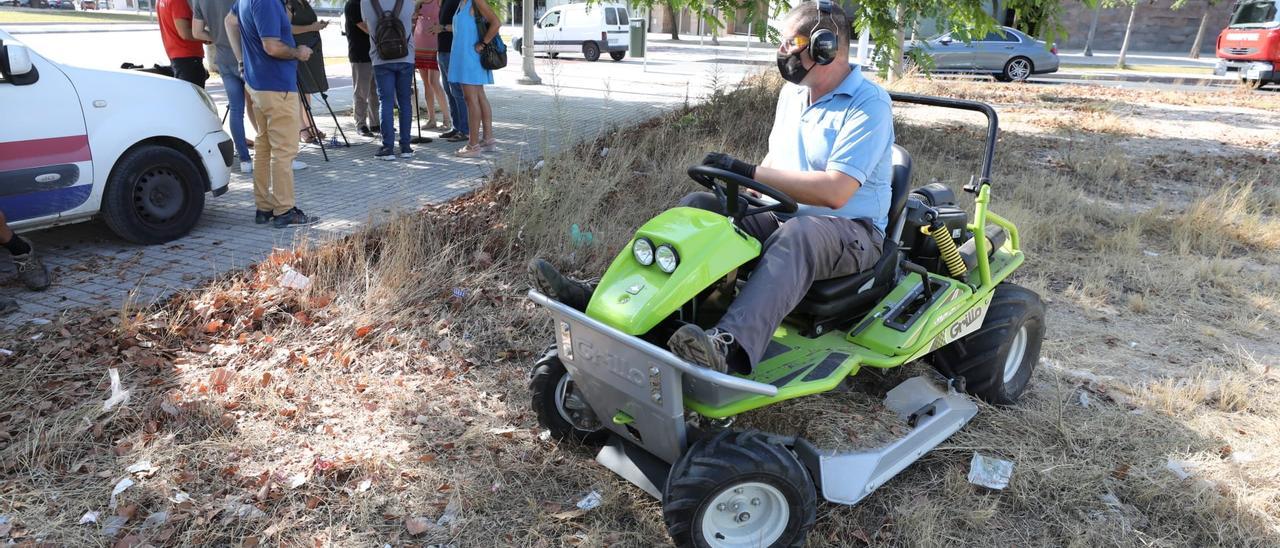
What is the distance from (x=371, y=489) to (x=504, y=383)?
3.18 feet

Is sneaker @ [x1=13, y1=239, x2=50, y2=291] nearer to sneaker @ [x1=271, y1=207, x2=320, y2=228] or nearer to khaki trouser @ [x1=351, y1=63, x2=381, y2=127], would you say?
sneaker @ [x1=271, y1=207, x2=320, y2=228]

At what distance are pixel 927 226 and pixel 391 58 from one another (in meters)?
5.84

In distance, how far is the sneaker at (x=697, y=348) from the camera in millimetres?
2467

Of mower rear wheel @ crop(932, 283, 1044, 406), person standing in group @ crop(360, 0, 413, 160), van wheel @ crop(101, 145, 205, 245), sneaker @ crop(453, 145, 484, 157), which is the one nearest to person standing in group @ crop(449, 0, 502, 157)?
sneaker @ crop(453, 145, 484, 157)

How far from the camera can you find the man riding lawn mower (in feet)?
8.84

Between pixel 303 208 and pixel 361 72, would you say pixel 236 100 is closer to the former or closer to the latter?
pixel 303 208

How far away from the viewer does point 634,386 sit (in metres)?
2.73

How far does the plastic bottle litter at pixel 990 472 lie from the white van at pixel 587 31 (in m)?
22.7

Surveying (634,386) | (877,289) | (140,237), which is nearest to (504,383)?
(634,386)

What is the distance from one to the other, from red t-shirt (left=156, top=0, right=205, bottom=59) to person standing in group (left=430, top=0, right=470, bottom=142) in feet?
7.50

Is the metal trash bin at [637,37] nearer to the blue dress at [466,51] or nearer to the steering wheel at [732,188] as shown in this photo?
the blue dress at [466,51]

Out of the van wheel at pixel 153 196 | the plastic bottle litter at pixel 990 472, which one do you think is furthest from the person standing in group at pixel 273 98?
the plastic bottle litter at pixel 990 472

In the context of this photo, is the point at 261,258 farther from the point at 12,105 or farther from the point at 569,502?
the point at 569,502

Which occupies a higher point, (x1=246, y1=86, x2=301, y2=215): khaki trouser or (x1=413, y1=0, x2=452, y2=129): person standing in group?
(x1=413, y1=0, x2=452, y2=129): person standing in group
